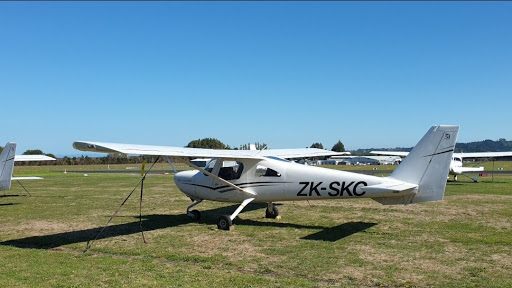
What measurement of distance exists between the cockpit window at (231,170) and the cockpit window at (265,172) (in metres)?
0.51

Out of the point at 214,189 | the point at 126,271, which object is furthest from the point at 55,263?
the point at 214,189

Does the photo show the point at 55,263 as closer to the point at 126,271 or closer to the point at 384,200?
the point at 126,271

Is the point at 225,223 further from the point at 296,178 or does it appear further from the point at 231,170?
the point at 296,178

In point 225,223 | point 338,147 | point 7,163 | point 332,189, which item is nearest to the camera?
point 332,189

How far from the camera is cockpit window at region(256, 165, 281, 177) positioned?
1098 centimetres

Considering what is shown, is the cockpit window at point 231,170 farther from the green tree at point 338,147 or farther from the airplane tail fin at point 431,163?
the green tree at point 338,147

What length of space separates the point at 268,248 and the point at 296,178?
2642 mm

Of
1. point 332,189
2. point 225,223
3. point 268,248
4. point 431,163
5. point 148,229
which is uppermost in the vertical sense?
point 431,163

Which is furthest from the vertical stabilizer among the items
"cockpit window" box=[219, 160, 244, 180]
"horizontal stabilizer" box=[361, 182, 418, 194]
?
"cockpit window" box=[219, 160, 244, 180]

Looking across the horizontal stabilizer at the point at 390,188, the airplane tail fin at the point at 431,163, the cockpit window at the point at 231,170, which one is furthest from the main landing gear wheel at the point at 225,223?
the airplane tail fin at the point at 431,163

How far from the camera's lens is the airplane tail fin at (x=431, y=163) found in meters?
8.90

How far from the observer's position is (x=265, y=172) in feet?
36.5

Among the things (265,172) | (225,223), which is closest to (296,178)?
(265,172)

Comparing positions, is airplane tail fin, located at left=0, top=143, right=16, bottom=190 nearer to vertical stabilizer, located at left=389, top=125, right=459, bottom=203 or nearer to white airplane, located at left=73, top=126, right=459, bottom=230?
white airplane, located at left=73, top=126, right=459, bottom=230
